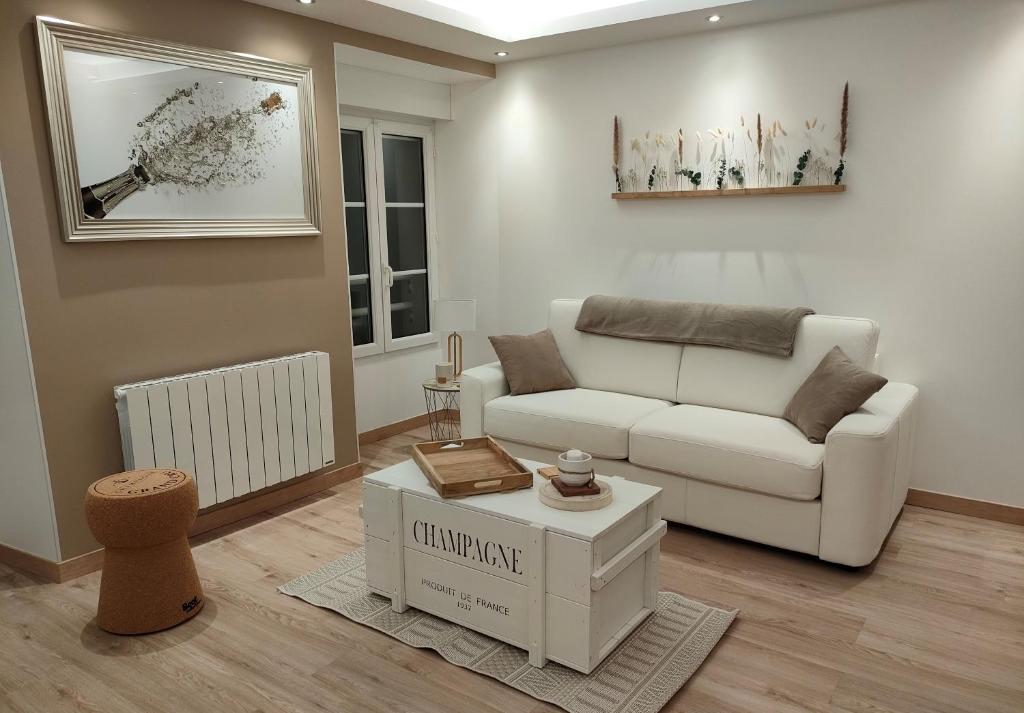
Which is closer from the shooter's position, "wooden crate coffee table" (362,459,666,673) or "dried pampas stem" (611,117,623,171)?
"wooden crate coffee table" (362,459,666,673)

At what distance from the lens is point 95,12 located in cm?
290

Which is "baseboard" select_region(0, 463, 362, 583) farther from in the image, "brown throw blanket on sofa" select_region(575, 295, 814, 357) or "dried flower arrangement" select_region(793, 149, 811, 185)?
"dried flower arrangement" select_region(793, 149, 811, 185)

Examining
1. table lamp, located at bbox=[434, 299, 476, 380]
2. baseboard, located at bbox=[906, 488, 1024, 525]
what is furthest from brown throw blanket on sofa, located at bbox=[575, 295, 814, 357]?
baseboard, located at bbox=[906, 488, 1024, 525]

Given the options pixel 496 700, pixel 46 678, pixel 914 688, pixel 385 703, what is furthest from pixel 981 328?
pixel 46 678

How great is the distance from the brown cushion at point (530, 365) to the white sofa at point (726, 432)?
0.06 meters

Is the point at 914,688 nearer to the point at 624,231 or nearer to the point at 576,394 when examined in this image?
the point at 576,394

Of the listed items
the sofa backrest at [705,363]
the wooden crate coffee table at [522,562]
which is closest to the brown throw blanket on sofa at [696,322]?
the sofa backrest at [705,363]

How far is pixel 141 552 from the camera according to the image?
2605mm

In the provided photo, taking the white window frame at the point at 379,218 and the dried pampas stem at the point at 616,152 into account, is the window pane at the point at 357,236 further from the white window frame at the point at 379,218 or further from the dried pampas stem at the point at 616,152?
the dried pampas stem at the point at 616,152

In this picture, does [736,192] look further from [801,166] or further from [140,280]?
[140,280]

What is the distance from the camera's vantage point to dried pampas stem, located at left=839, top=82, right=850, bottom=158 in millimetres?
3583

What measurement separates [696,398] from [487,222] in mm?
1966

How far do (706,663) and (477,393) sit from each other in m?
1.97

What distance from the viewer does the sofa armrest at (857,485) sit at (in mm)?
2875
